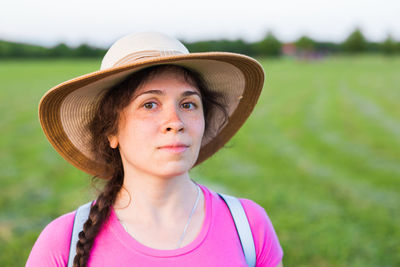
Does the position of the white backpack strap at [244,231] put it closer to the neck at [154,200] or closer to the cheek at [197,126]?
the neck at [154,200]

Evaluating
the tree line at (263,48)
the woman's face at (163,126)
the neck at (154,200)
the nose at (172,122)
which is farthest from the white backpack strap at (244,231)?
the tree line at (263,48)

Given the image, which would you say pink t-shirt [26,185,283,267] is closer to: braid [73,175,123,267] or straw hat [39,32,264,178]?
braid [73,175,123,267]

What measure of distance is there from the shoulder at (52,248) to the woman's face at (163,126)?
347 millimetres

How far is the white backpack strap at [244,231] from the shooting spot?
1513 mm

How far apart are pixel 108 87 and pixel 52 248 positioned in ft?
1.99

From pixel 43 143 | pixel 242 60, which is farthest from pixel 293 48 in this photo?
pixel 242 60

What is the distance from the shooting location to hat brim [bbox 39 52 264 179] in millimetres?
1427

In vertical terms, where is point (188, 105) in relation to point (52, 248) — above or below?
above

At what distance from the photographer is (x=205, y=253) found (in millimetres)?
1456

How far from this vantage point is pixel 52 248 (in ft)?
4.55

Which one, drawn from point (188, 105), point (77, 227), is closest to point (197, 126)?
point (188, 105)

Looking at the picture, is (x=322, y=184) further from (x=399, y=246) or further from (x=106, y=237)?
(x=106, y=237)

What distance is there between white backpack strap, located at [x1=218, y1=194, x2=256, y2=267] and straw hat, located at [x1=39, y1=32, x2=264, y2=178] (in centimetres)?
49

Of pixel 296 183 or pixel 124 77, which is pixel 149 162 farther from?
pixel 296 183
